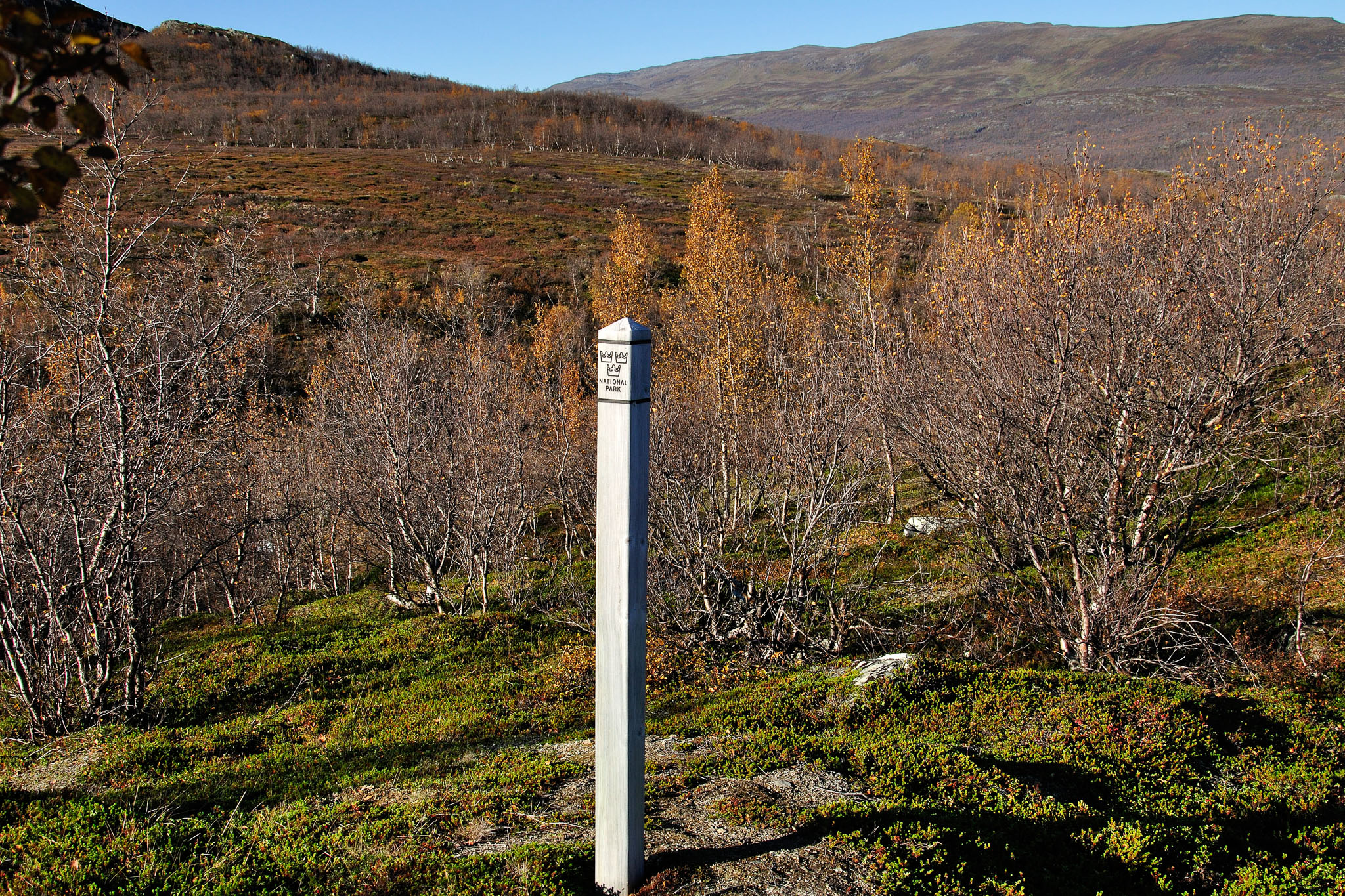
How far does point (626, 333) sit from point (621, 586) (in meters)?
1.06

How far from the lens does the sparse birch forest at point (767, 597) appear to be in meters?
4.22

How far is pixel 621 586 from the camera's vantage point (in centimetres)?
332

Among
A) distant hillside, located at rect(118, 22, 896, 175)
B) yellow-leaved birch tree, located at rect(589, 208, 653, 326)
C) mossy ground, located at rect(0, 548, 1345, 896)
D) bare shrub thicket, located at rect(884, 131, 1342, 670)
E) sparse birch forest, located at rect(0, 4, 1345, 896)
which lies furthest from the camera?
distant hillside, located at rect(118, 22, 896, 175)

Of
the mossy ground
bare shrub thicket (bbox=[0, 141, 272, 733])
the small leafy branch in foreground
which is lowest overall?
the mossy ground

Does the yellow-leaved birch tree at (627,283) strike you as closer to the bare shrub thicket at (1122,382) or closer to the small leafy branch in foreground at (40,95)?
the bare shrub thicket at (1122,382)

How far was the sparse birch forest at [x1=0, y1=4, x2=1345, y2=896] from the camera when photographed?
422 centimetres

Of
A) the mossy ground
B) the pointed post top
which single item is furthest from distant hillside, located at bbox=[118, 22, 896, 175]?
the pointed post top

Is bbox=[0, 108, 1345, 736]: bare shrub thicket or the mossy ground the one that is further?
bbox=[0, 108, 1345, 736]: bare shrub thicket

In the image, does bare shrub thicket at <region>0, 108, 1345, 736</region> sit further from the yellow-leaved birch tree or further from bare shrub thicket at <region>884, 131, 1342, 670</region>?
the yellow-leaved birch tree

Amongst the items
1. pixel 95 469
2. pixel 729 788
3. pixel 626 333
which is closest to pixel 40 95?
pixel 626 333

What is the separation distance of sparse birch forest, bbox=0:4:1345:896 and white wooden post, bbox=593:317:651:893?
1.34 ft

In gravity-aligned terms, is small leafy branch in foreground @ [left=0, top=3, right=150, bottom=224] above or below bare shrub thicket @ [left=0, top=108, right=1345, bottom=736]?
above

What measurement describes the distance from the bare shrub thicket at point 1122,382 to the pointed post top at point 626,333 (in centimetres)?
633

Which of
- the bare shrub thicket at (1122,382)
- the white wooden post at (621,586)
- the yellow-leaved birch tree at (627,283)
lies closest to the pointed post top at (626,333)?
the white wooden post at (621,586)
